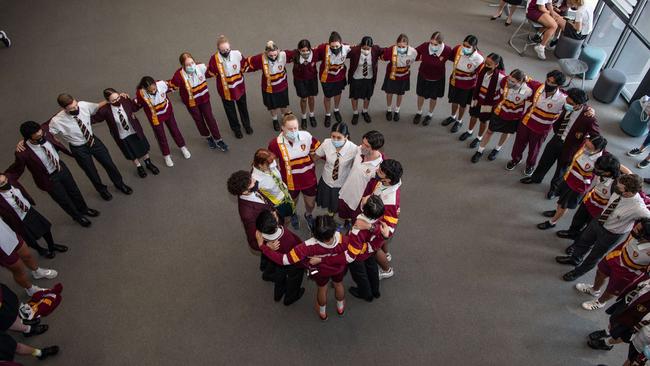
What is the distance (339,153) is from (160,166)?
2.71m

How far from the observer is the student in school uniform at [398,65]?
528 cm

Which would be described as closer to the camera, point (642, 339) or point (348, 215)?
point (642, 339)

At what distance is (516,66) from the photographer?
7.03m

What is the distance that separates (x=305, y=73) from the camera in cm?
542

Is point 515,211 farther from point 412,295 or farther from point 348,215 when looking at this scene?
point 348,215

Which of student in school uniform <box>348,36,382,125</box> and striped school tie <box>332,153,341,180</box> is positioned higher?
student in school uniform <box>348,36,382,125</box>

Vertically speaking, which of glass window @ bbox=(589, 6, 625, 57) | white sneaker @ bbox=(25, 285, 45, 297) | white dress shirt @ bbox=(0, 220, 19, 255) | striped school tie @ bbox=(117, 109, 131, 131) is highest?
glass window @ bbox=(589, 6, 625, 57)

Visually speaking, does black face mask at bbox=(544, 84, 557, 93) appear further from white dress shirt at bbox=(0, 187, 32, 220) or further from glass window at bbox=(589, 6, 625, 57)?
white dress shirt at bbox=(0, 187, 32, 220)

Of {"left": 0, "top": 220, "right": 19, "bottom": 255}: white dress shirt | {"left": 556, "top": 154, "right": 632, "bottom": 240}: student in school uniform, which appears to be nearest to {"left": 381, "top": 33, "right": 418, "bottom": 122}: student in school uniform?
{"left": 556, "top": 154, "right": 632, "bottom": 240}: student in school uniform

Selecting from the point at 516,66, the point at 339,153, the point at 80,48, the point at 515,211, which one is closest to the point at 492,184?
the point at 515,211

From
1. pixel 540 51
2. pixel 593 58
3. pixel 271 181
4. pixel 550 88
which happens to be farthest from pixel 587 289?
pixel 540 51

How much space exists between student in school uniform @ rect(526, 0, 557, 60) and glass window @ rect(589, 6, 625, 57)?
0.75 meters

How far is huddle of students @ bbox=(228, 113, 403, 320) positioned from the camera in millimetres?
3416

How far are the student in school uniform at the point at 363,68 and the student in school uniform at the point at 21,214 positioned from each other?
3733 mm
